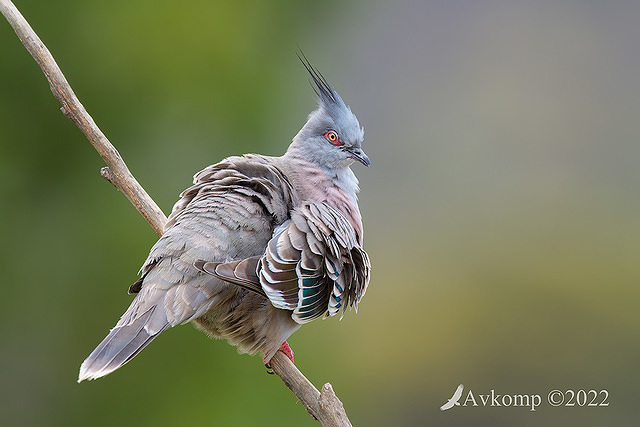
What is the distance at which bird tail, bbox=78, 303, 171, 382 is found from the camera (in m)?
1.88

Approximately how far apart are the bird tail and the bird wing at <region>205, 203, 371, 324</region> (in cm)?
22

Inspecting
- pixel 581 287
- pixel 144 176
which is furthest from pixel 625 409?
pixel 144 176

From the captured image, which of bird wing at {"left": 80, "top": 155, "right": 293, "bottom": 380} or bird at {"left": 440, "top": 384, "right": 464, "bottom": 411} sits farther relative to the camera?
bird at {"left": 440, "top": 384, "right": 464, "bottom": 411}

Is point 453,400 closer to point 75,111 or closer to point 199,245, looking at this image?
point 199,245

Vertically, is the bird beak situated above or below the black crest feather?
below

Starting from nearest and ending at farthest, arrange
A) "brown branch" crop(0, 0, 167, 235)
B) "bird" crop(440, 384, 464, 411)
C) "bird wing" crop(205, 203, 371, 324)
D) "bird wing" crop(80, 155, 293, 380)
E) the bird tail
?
the bird tail, "bird wing" crop(80, 155, 293, 380), "bird wing" crop(205, 203, 371, 324), "brown branch" crop(0, 0, 167, 235), "bird" crop(440, 384, 464, 411)

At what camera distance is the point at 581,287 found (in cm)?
575

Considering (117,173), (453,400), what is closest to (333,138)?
(117,173)

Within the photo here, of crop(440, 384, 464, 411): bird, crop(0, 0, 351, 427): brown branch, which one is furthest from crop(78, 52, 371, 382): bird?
crop(440, 384, 464, 411): bird

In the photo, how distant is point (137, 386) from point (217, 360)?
50cm

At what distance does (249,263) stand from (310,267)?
0.24 m

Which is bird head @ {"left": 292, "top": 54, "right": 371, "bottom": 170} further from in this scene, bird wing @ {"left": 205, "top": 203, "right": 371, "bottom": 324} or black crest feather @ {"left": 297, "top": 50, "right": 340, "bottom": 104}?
bird wing @ {"left": 205, "top": 203, "right": 371, "bottom": 324}

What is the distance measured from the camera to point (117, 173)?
8.46ft

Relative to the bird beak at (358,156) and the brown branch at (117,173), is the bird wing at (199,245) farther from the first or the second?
the bird beak at (358,156)
